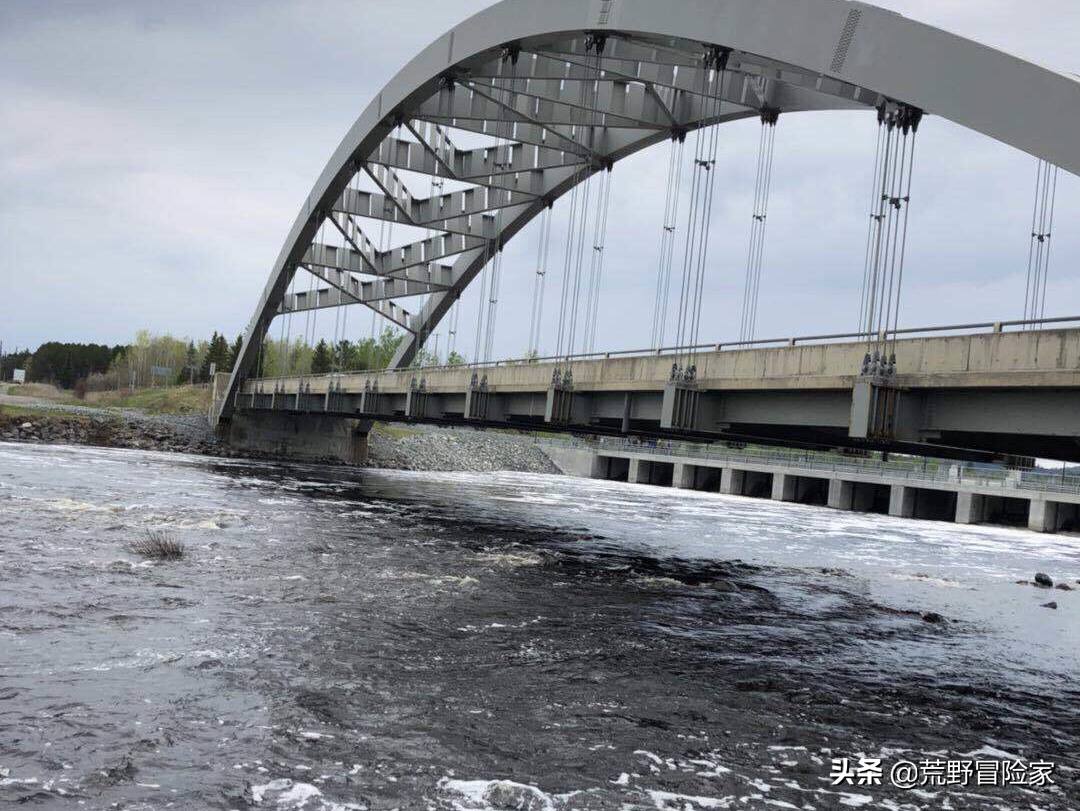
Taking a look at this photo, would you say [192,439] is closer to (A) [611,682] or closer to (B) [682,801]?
(A) [611,682]

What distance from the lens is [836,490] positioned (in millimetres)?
70625

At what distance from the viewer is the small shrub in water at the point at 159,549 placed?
1728cm

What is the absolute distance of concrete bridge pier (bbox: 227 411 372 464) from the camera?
70.6 metres

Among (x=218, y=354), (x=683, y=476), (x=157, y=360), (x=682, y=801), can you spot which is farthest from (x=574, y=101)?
(x=157, y=360)

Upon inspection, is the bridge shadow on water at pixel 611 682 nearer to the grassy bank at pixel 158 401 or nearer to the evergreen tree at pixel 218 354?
the grassy bank at pixel 158 401

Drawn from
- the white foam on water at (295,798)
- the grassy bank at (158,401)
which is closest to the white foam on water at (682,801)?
the white foam on water at (295,798)

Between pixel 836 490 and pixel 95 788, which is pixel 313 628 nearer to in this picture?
pixel 95 788

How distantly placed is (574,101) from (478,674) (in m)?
25.9

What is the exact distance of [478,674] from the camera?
1098cm

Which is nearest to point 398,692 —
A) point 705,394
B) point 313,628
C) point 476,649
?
point 476,649

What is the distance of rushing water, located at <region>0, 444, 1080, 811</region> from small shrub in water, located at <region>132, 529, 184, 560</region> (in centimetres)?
38

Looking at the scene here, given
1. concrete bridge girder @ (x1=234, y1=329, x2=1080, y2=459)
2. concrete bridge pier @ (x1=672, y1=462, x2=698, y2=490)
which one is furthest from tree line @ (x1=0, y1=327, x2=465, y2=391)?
concrete bridge girder @ (x1=234, y1=329, x2=1080, y2=459)

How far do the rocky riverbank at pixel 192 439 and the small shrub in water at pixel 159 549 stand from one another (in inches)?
1730

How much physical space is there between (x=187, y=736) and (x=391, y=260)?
4684 cm
